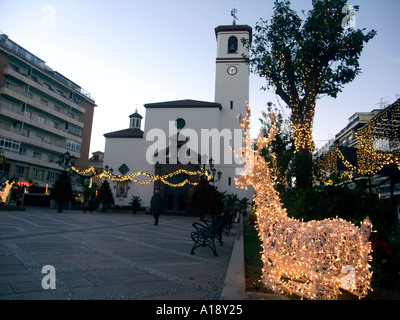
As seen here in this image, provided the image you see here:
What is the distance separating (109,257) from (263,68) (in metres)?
12.2

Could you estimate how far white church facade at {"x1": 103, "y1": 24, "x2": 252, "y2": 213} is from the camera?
32.2 m

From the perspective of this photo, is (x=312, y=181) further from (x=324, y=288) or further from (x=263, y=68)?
(x=324, y=288)

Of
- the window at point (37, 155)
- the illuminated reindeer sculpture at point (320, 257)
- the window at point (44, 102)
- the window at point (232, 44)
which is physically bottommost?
the illuminated reindeer sculpture at point (320, 257)

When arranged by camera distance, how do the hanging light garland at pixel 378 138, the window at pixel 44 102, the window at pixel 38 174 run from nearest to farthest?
the hanging light garland at pixel 378 138, the window at pixel 38 174, the window at pixel 44 102

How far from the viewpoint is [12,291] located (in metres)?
3.26

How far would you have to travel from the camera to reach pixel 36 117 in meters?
39.6

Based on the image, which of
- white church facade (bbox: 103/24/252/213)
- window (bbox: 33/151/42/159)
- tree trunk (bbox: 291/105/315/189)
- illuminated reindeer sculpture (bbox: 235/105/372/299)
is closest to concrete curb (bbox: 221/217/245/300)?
illuminated reindeer sculpture (bbox: 235/105/372/299)

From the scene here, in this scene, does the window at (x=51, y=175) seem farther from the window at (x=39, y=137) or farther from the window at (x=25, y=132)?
the window at (x=25, y=132)

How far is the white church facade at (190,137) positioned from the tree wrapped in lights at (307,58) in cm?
1798

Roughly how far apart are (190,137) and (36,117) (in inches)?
917

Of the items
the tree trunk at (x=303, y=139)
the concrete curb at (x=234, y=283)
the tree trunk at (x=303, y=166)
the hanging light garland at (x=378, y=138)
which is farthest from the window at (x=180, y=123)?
the concrete curb at (x=234, y=283)

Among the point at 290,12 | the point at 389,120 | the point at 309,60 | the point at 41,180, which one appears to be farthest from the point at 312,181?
the point at 41,180

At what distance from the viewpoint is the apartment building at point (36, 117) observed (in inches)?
1353

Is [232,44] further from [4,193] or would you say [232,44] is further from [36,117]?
[4,193]
